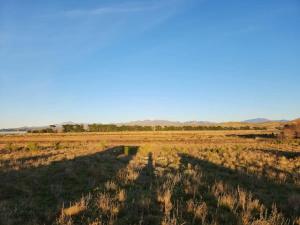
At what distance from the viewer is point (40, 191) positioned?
11625mm

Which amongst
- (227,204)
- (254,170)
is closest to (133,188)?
A: (227,204)

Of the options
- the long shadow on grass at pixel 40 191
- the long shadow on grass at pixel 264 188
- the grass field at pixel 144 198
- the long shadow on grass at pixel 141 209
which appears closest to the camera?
the long shadow on grass at pixel 141 209

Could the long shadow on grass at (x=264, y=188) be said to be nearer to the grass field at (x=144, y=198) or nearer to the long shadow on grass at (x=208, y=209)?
the grass field at (x=144, y=198)

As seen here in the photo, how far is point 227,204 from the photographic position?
9031 millimetres

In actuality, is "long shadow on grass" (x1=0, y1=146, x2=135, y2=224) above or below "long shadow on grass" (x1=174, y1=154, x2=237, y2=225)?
above

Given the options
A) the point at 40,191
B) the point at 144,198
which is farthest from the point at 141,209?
the point at 40,191

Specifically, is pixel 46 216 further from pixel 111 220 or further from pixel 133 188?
pixel 133 188

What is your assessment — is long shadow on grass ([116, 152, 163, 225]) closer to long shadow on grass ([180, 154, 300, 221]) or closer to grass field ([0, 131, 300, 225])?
grass field ([0, 131, 300, 225])

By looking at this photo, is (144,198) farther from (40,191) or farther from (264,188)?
(264,188)

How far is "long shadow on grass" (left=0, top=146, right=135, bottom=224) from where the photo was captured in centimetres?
A: 832

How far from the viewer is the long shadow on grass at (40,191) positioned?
8320 millimetres

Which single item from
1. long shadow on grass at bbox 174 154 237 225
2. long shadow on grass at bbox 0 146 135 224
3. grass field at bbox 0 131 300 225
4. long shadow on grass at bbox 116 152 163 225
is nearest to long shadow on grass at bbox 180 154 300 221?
grass field at bbox 0 131 300 225

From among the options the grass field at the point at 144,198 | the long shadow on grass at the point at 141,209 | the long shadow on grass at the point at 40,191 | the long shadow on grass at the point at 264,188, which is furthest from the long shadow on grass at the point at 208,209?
the long shadow on grass at the point at 40,191

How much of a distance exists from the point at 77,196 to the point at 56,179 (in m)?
3.93
